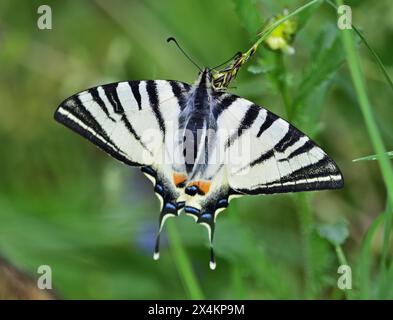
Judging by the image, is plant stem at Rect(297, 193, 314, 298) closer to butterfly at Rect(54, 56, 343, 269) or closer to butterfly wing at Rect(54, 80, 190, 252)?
butterfly at Rect(54, 56, 343, 269)

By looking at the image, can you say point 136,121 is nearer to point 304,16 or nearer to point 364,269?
point 304,16

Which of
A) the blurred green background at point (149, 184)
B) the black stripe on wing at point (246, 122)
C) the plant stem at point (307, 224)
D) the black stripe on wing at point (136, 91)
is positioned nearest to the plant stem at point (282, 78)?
the blurred green background at point (149, 184)

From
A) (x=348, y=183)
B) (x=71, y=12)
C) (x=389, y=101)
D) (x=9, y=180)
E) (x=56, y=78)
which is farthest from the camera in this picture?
(x=71, y=12)

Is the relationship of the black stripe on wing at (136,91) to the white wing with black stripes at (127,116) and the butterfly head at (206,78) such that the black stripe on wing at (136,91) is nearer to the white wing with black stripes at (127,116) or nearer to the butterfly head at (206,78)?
the white wing with black stripes at (127,116)

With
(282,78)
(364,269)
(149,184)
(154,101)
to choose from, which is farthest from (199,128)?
(149,184)

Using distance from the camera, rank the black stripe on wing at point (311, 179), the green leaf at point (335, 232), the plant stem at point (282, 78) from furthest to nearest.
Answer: the plant stem at point (282, 78) → the green leaf at point (335, 232) → the black stripe on wing at point (311, 179)
